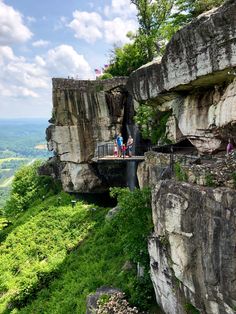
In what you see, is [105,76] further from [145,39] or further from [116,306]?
[116,306]

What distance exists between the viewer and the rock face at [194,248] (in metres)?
10.4

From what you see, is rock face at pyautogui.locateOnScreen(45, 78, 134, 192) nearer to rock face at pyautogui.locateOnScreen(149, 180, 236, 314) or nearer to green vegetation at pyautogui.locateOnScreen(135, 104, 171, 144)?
green vegetation at pyautogui.locateOnScreen(135, 104, 171, 144)

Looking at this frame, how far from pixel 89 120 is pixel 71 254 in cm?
1375

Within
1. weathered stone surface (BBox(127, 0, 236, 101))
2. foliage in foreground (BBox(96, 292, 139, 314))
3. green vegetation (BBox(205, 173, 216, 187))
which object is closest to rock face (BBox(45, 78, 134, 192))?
weathered stone surface (BBox(127, 0, 236, 101))

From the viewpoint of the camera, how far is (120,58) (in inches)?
1442

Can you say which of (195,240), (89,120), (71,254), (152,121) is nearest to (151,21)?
(89,120)

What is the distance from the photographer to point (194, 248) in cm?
1173

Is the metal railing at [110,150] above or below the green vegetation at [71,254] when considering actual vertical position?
above

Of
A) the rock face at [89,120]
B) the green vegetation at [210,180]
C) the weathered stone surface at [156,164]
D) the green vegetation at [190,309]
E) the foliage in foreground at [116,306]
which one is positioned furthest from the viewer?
the rock face at [89,120]

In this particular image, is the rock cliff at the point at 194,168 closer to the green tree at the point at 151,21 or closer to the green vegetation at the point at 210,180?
the green vegetation at the point at 210,180

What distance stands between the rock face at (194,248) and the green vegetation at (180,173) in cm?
36

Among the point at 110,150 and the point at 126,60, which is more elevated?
the point at 126,60

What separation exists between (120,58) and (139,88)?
12907 mm

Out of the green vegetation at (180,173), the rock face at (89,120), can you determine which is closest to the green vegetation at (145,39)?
the rock face at (89,120)
